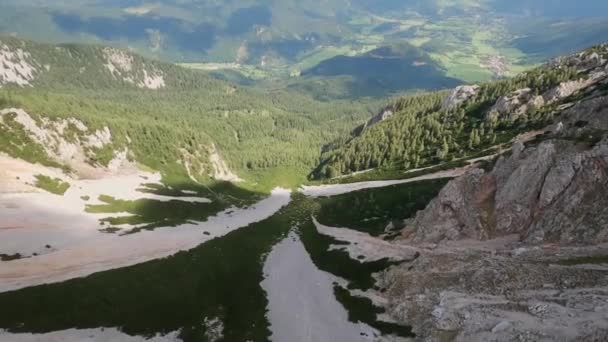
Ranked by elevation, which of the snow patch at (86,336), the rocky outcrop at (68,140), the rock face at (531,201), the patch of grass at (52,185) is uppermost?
the rocky outcrop at (68,140)

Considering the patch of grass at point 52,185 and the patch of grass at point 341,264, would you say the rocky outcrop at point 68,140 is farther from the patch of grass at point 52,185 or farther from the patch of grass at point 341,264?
the patch of grass at point 341,264

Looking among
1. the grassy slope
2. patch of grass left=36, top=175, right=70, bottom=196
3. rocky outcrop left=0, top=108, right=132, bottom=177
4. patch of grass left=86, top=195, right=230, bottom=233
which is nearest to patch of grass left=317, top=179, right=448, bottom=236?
the grassy slope

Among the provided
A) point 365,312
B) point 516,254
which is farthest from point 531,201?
point 365,312

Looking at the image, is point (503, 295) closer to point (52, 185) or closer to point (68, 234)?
point (68, 234)

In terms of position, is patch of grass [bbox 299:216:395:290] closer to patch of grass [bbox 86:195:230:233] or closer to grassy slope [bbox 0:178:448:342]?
grassy slope [bbox 0:178:448:342]

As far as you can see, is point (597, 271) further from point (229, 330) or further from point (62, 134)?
point (62, 134)

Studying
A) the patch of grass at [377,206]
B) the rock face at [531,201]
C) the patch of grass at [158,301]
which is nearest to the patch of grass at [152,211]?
the patch of grass at [158,301]

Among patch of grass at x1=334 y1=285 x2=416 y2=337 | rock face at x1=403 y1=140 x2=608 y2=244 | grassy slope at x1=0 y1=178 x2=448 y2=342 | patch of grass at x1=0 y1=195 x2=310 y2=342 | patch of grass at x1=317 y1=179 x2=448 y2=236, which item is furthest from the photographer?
patch of grass at x1=317 y1=179 x2=448 y2=236

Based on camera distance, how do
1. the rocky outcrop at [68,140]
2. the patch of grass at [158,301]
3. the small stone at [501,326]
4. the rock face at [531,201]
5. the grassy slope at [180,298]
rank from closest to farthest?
1. the small stone at [501,326]
2. the patch of grass at [158,301]
3. the grassy slope at [180,298]
4. the rock face at [531,201]
5. the rocky outcrop at [68,140]
